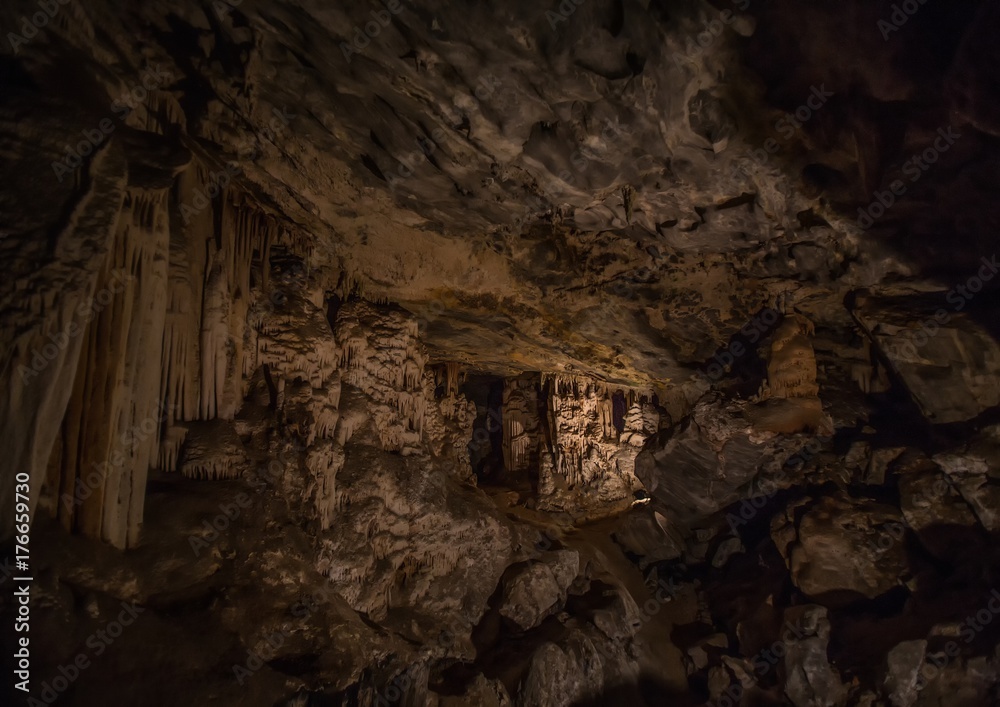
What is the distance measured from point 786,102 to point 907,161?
4.91ft

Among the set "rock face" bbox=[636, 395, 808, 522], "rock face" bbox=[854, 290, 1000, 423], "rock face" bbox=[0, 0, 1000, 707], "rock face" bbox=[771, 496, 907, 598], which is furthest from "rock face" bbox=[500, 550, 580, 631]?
"rock face" bbox=[854, 290, 1000, 423]

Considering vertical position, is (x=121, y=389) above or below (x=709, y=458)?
above

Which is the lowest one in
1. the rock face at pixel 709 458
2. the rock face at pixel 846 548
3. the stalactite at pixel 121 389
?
the rock face at pixel 846 548

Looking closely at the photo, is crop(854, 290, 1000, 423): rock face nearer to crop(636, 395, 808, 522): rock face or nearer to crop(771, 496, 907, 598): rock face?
crop(771, 496, 907, 598): rock face

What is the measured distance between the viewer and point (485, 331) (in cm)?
1010

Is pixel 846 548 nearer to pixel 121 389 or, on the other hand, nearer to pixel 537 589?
pixel 537 589

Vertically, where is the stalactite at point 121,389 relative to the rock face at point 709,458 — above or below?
above

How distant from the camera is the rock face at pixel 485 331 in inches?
161

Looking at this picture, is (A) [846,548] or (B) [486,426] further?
(B) [486,426]

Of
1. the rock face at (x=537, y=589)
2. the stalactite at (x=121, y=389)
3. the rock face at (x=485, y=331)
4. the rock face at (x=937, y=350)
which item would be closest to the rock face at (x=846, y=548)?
the rock face at (x=485, y=331)

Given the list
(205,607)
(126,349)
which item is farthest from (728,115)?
(205,607)

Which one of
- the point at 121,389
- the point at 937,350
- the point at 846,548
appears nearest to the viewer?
the point at 121,389

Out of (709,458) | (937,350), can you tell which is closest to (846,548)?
(709,458)

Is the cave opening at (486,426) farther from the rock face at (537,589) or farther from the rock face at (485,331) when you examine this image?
the rock face at (537,589)
